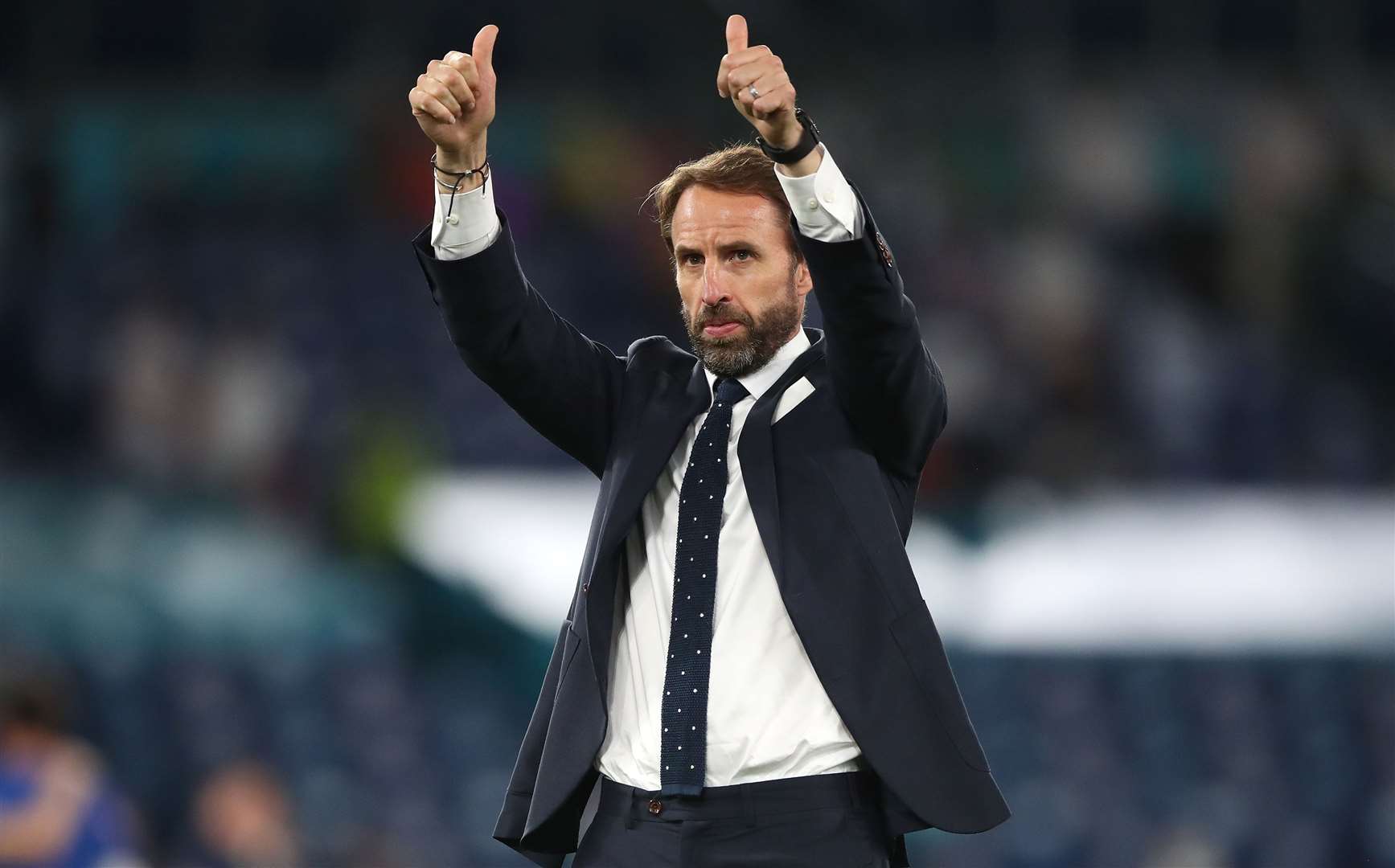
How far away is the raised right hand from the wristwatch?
0.41m

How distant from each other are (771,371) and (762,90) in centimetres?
51

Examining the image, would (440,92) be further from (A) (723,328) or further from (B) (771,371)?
(B) (771,371)

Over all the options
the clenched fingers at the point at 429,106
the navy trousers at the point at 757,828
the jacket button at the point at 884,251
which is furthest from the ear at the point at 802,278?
the navy trousers at the point at 757,828

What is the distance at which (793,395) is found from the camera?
8.45 feet

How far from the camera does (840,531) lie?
244 centimetres

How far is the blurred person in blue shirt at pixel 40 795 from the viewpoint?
4809 mm

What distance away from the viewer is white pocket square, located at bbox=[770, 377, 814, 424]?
8.41ft

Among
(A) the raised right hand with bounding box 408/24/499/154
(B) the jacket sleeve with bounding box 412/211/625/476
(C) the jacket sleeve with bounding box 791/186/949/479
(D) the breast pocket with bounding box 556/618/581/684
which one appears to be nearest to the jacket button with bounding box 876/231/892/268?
(C) the jacket sleeve with bounding box 791/186/949/479

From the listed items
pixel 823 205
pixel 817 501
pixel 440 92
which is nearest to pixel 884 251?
pixel 823 205

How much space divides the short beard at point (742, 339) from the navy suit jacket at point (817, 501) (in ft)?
0.16

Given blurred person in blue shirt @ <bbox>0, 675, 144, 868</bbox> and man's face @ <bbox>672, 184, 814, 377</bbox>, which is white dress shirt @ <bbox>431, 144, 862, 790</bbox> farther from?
blurred person in blue shirt @ <bbox>0, 675, 144, 868</bbox>

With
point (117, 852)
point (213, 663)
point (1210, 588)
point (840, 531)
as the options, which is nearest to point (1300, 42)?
point (1210, 588)

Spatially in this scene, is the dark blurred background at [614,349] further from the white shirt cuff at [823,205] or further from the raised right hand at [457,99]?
the white shirt cuff at [823,205]

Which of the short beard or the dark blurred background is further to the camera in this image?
the dark blurred background
